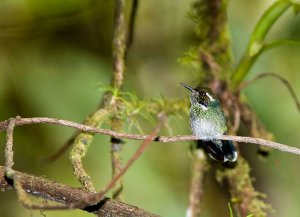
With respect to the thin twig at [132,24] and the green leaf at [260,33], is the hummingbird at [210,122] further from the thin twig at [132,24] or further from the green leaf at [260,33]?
the thin twig at [132,24]

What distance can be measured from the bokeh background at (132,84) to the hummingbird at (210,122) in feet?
2.18

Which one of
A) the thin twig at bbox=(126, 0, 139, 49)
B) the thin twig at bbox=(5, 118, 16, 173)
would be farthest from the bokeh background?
the thin twig at bbox=(5, 118, 16, 173)

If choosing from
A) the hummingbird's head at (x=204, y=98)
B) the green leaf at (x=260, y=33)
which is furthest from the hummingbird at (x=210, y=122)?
the green leaf at (x=260, y=33)

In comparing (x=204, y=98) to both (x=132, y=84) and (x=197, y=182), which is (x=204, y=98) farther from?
(x=132, y=84)

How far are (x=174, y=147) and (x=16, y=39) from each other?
0.98 metres

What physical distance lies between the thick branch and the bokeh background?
116 centimetres

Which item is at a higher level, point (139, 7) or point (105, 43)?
point (139, 7)

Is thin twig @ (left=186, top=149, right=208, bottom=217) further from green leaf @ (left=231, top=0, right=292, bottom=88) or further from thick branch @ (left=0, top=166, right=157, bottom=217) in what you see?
thick branch @ (left=0, top=166, right=157, bottom=217)

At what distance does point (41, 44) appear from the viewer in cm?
257

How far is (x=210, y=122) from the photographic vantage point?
1.60 m

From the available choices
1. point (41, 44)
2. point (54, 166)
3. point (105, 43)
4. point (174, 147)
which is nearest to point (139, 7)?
point (105, 43)

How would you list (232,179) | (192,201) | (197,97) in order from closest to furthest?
(197,97), (192,201), (232,179)

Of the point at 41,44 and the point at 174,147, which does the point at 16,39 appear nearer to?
the point at 41,44

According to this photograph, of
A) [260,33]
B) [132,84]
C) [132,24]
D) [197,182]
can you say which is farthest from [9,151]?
[132,84]
